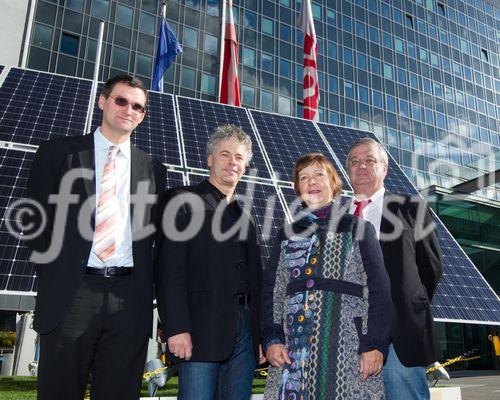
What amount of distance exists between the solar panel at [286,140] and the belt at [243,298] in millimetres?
5412

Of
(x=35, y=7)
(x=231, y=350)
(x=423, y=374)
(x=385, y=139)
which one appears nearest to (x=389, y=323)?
(x=423, y=374)

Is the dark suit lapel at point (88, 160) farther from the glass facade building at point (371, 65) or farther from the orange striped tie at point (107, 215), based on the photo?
the glass facade building at point (371, 65)

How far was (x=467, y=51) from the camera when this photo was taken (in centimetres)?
5712

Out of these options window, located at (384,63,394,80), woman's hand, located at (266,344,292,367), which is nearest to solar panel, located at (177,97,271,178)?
woman's hand, located at (266,344,292,367)

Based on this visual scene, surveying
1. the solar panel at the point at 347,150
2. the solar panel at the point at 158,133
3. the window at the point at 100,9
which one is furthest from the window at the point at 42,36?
the solar panel at the point at 347,150

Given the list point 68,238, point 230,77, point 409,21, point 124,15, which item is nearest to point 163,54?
point 230,77

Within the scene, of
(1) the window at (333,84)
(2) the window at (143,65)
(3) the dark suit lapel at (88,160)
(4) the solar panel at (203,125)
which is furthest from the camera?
(1) the window at (333,84)

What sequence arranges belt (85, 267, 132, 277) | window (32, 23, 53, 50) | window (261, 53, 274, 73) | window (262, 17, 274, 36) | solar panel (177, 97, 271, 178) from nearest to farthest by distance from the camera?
belt (85, 267, 132, 277) → solar panel (177, 97, 271, 178) → window (32, 23, 53, 50) → window (261, 53, 274, 73) → window (262, 17, 274, 36)

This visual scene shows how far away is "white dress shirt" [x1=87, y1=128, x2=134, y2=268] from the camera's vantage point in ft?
10.6

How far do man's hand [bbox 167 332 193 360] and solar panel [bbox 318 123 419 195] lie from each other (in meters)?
6.85

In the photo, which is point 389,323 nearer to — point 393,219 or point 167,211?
point 393,219

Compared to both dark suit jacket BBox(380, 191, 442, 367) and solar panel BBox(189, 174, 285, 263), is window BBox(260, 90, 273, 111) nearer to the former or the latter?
solar panel BBox(189, 174, 285, 263)

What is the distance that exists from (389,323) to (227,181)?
63.0 inches

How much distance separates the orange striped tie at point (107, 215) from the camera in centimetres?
316
